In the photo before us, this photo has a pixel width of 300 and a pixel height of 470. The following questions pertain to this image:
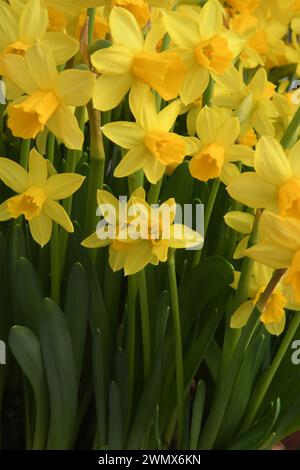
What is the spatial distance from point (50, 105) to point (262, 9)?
0.49m

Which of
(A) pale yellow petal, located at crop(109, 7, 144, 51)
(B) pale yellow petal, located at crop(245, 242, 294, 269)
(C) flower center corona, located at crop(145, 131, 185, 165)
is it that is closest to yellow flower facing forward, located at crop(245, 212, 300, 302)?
(B) pale yellow petal, located at crop(245, 242, 294, 269)

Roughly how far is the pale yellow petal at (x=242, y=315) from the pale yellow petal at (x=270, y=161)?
0.18 m

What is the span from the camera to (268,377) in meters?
0.84

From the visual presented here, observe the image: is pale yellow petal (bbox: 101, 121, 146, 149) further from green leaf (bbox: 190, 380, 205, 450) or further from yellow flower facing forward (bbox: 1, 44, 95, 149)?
green leaf (bbox: 190, 380, 205, 450)

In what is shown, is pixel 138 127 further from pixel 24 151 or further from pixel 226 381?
pixel 226 381

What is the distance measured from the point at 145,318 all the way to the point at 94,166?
0.19 meters

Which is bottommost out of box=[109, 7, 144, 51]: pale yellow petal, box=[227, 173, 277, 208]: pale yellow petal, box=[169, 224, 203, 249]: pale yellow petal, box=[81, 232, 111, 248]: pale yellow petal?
box=[81, 232, 111, 248]: pale yellow petal

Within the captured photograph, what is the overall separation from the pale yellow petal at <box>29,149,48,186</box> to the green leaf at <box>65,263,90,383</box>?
103 mm

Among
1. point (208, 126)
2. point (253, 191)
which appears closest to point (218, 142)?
point (208, 126)

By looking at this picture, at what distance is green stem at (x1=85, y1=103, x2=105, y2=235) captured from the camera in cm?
70

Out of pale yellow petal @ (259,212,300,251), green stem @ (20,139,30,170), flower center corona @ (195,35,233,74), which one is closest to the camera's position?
pale yellow petal @ (259,212,300,251)

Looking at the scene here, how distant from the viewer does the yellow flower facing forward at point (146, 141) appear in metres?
0.68

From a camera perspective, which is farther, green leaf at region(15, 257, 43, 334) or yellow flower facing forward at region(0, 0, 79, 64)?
green leaf at region(15, 257, 43, 334)

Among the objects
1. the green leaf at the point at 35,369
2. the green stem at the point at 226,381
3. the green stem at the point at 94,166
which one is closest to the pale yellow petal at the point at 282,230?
the green stem at the point at 226,381
